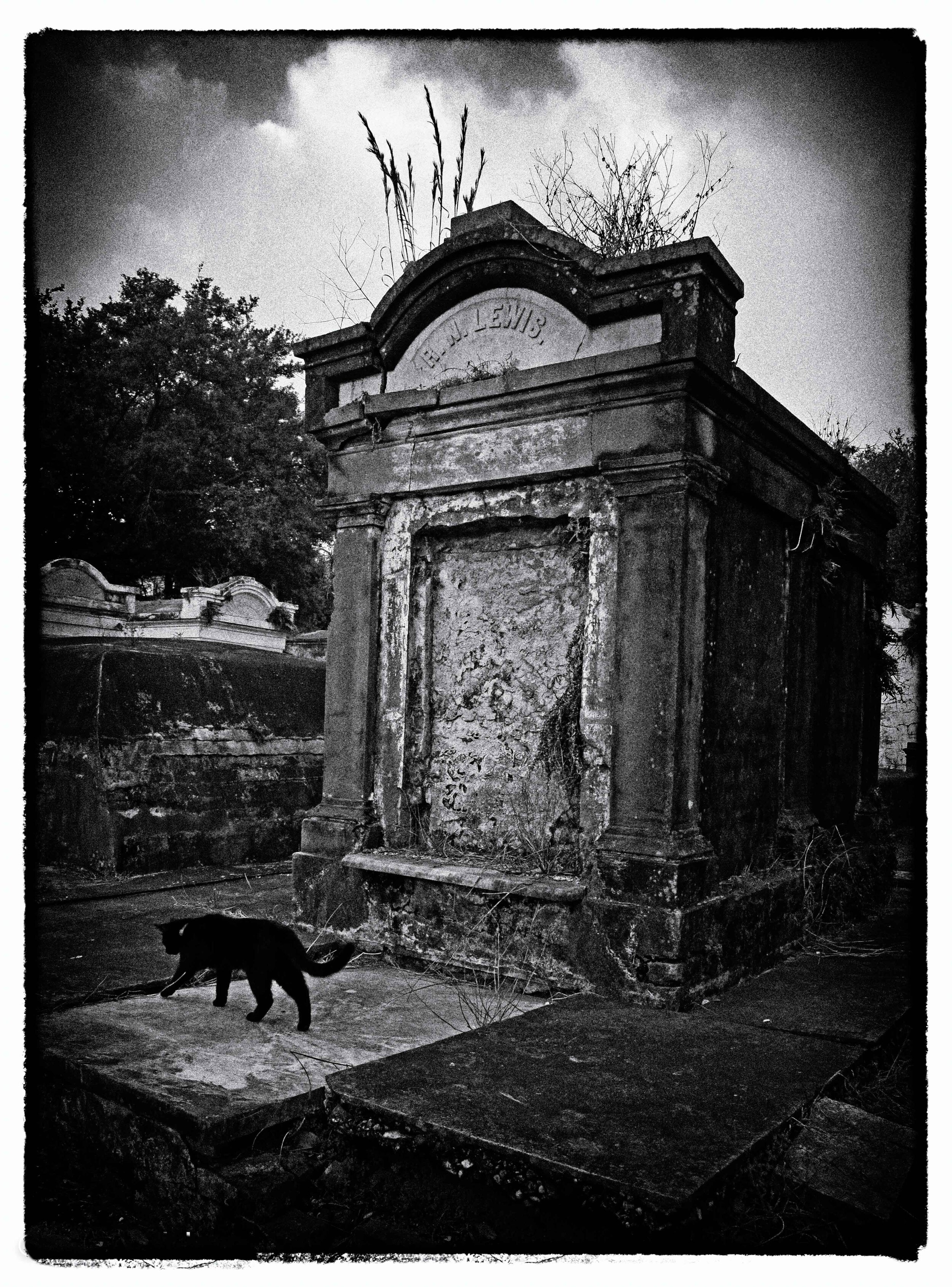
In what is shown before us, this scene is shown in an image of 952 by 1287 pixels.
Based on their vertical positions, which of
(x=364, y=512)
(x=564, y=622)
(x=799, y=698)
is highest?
(x=364, y=512)

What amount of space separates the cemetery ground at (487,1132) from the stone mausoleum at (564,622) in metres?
0.62

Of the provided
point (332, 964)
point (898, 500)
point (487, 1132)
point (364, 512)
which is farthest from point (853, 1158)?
point (898, 500)

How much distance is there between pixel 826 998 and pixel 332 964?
223cm

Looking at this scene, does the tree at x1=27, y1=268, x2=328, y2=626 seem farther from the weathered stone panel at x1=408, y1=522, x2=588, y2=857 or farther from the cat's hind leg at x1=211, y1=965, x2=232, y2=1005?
the cat's hind leg at x1=211, y1=965, x2=232, y2=1005

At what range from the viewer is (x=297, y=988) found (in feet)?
12.0

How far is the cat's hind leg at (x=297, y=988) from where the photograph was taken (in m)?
3.65

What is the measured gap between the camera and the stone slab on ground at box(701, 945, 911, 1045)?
3818 millimetres

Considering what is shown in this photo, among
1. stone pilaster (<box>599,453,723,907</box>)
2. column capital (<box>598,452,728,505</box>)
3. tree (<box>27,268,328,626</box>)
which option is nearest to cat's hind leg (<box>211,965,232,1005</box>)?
stone pilaster (<box>599,453,723,907</box>)

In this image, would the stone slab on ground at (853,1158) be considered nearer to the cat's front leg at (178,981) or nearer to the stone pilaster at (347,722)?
the cat's front leg at (178,981)

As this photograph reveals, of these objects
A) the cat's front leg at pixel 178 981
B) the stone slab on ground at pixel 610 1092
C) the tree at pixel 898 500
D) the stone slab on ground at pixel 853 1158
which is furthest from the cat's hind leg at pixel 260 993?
the tree at pixel 898 500

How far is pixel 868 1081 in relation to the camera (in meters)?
3.48

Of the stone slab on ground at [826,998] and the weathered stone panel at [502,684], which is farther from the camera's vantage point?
the weathered stone panel at [502,684]

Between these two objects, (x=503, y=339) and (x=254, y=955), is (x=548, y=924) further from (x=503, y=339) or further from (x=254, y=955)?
(x=503, y=339)

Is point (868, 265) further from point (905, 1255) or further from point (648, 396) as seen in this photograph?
point (905, 1255)
